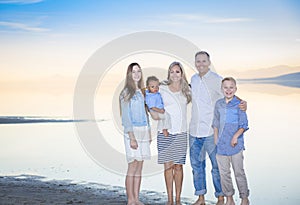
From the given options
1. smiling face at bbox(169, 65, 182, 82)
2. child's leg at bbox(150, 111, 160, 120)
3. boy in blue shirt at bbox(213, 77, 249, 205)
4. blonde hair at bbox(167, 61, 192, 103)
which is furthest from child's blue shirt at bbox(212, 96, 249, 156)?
child's leg at bbox(150, 111, 160, 120)

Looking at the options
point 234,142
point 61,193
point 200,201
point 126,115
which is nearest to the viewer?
point 234,142

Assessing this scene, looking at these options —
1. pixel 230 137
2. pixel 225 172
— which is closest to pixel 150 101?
pixel 230 137

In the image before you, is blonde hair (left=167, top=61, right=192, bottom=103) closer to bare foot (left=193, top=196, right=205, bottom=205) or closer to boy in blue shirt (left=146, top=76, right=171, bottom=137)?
boy in blue shirt (left=146, top=76, right=171, bottom=137)

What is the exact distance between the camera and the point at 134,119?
5.50 meters

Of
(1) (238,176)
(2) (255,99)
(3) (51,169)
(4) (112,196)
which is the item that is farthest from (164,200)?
(2) (255,99)

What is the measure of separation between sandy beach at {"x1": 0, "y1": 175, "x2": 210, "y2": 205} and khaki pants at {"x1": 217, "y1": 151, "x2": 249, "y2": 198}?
67 centimetres

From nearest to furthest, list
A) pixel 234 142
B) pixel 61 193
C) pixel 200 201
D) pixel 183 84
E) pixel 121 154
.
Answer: pixel 234 142 < pixel 183 84 < pixel 200 201 < pixel 61 193 < pixel 121 154

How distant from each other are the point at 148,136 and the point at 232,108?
0.94m

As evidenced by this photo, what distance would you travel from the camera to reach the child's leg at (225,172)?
5422 mm

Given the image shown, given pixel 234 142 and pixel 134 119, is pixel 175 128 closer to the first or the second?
pixel 134 119

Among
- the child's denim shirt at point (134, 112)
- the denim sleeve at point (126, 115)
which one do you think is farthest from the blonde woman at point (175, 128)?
the denim sleeve at point (126, 115)

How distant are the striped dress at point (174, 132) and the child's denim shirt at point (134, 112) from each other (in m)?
0.24

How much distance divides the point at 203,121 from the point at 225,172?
597 millimetres

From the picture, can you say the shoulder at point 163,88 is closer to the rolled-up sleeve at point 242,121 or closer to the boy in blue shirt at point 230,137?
the boy in blue shirt at point 230,137
